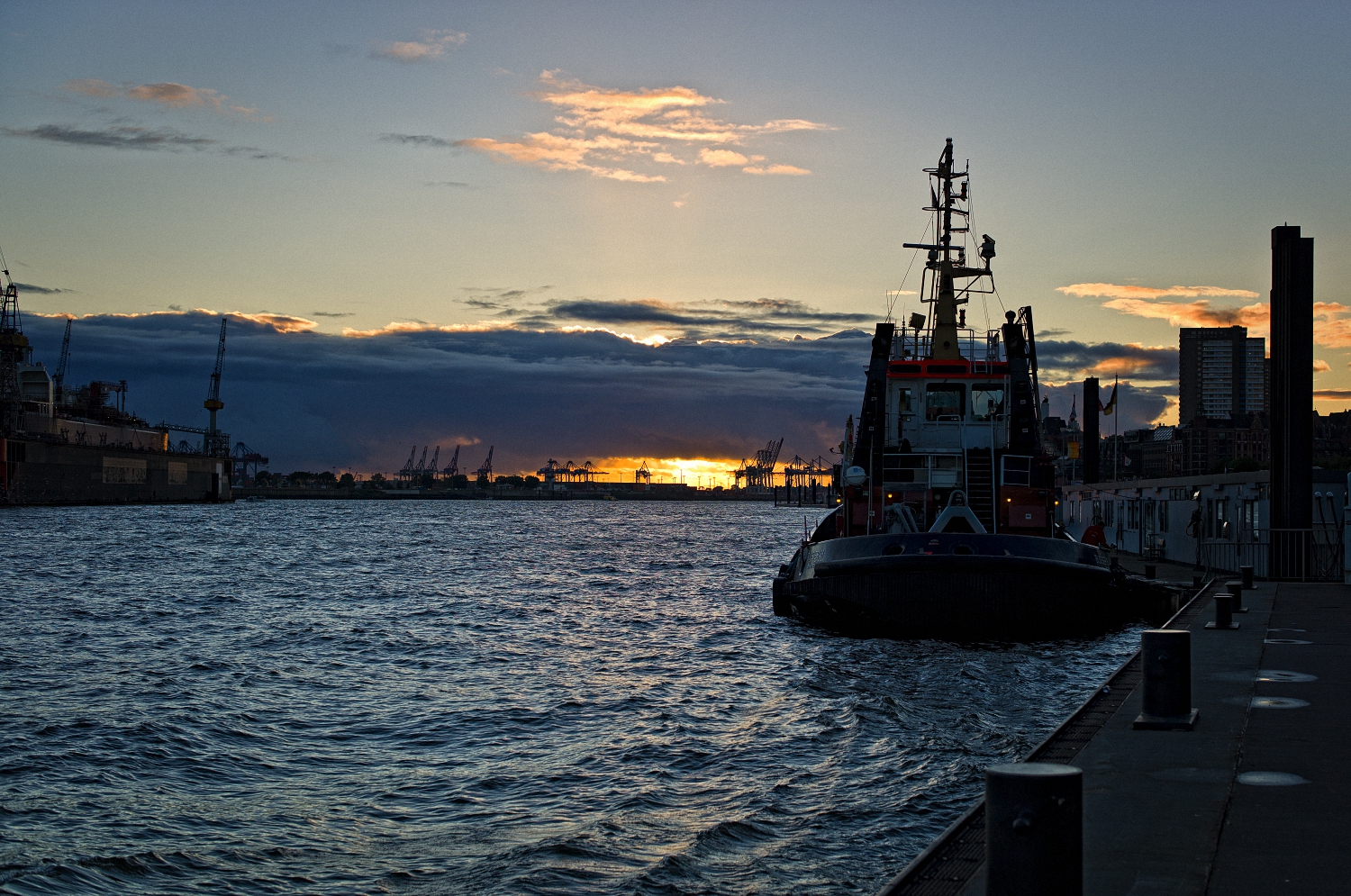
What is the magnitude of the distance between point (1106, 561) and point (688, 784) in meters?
16.1

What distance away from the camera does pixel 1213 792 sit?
25.7ft

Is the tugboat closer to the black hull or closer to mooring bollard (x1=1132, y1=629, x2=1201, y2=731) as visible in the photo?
the black hull

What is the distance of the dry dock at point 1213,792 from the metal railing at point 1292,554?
52.4ft

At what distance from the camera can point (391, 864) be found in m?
9.62

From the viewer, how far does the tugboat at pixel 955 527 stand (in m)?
22.0

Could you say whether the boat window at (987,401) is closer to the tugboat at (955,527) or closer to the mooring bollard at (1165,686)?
the tugboat at (955,527)

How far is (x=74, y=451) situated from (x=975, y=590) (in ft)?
498

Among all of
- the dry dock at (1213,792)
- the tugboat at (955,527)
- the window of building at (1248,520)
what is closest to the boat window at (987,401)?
the tugboat at (955,527)

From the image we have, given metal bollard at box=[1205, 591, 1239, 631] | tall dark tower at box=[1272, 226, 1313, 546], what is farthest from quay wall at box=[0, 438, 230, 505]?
metal bollard at box=[1205, 591, 1239, 631]

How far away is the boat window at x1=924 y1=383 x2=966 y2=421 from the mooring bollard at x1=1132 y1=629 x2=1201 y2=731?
56.0 ft

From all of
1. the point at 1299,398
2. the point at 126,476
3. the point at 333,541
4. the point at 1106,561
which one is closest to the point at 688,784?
the point at 1106,561

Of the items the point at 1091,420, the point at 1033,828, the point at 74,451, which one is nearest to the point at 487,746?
the point at 1033,828

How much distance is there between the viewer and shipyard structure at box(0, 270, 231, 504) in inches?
5320

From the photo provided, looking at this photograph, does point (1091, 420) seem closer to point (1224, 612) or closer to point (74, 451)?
point (1224, 612)
